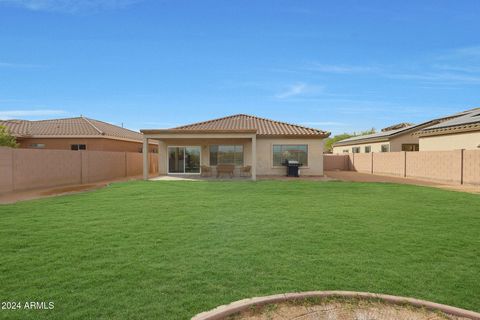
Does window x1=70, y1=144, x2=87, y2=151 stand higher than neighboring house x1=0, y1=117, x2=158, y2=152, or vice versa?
neighboring house x1=0, y1=117, x2=158, y2=152

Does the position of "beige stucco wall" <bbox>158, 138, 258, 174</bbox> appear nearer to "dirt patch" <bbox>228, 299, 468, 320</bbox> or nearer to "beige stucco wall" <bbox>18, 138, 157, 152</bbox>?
"beige stucco wall" <bbox>18, 138, 157, 152</bbox>

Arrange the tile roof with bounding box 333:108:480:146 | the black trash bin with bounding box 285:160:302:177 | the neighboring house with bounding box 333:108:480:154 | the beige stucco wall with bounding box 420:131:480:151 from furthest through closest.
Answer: the black trash bin with bounding box 285:160:302:177 → the tile roof with bounding box 333:108:480:146 → the neighboring house with bounding box 333:108:480:154 → the beige stucco wall with bounding box 420:131:480:151

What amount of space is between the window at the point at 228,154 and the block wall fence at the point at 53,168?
801cm

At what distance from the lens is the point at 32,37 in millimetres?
14031

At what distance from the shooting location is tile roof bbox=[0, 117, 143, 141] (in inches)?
990

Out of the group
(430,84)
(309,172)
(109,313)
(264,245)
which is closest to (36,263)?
(109,313)

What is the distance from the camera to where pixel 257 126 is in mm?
23578

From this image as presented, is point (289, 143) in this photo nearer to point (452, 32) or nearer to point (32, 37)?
point (452, 32)

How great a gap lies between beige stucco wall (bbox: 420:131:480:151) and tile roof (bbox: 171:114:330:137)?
27.2 feet

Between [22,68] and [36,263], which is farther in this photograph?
[22,68]

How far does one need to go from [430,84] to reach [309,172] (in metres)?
11.5

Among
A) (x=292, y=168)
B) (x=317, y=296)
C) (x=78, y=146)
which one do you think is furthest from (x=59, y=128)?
(x=317, y=296)

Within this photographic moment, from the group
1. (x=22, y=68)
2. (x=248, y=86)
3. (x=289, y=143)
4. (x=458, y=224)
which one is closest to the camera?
(x=458, y=224)

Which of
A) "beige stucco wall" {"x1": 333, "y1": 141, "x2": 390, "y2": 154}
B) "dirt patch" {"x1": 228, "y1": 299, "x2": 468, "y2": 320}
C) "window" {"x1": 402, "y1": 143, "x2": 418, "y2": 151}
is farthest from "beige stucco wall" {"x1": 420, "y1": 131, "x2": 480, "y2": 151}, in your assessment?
"dirt patch" {"x1": 228, "y1": 299, "x2": 468, "y2": 320}
